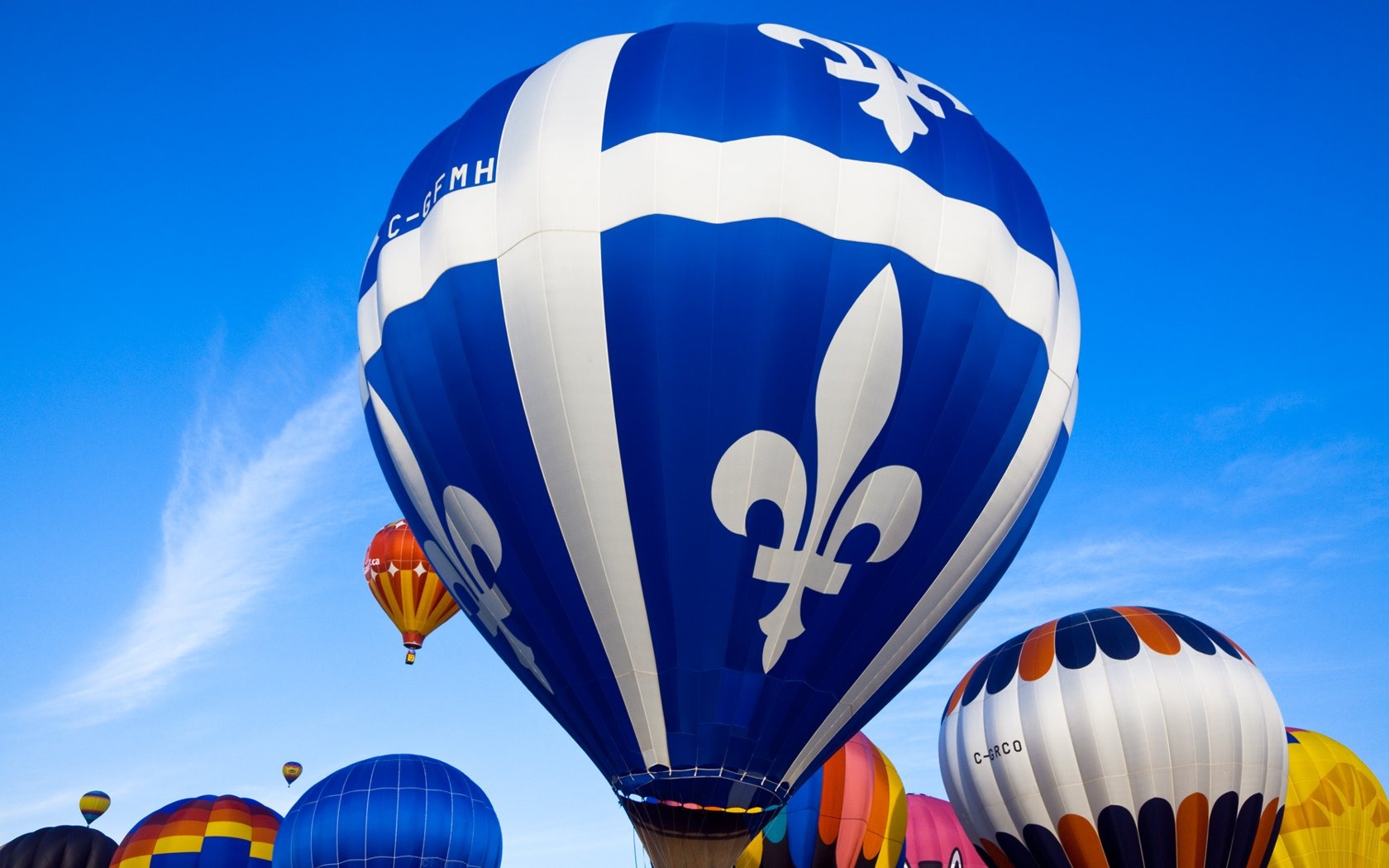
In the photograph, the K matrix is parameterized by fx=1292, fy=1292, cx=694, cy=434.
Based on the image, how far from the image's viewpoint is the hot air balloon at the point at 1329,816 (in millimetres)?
18266

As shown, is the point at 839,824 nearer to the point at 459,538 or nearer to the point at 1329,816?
the point at 459,538

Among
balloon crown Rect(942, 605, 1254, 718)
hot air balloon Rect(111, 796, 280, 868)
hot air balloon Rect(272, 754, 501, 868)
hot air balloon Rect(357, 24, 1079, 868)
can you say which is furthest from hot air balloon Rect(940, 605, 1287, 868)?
hot air balloon Rect(111, 796, 280, 868)

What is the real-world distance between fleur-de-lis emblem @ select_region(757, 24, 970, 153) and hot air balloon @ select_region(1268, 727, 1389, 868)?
1262 centimetres

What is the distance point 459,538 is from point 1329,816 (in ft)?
48.3

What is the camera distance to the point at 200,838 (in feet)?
69.7

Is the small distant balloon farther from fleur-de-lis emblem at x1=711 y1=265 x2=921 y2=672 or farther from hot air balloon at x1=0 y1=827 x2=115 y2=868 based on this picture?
fleur-de-lis emblem at x1=711 y1=265 x2=921 y2=672

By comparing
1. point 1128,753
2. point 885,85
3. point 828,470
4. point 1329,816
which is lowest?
point 1329,816

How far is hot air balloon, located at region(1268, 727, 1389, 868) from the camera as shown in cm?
1827

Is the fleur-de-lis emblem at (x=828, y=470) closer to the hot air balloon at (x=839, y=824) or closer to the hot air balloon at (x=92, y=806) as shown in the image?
the hot air balloon at (x=839, y=824)

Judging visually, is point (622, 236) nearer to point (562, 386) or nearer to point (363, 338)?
point (562, 386)

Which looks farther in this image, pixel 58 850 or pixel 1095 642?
pixel 58 850

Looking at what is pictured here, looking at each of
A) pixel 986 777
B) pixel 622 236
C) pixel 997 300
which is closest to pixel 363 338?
pixel 622 236

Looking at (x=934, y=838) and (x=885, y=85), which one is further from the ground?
(x=885, y=85)

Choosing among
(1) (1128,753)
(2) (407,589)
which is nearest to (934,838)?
(1) (1128,753)
